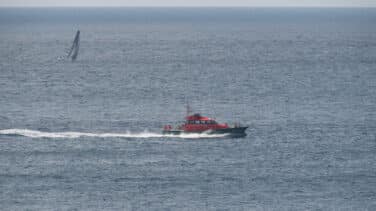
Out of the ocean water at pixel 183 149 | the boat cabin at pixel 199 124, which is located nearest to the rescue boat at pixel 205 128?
the boat cabin at pixel 199 124

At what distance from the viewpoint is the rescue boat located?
117m

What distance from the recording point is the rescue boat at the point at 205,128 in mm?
117125

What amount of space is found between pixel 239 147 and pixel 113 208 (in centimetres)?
2844

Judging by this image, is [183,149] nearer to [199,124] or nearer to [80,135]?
[199,124]

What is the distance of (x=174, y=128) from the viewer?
12362 cm

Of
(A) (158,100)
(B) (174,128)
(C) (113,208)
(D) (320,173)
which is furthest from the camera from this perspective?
(A) (158,100)

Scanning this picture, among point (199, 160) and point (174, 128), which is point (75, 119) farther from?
point (199, 160)

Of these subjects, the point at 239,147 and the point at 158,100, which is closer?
the point at 239,147

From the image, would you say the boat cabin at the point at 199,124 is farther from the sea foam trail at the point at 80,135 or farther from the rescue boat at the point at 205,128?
the sea foam trail at the point at 80,135

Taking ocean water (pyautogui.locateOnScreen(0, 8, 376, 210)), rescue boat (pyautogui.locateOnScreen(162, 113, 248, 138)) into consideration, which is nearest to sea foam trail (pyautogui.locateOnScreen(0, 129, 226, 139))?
ocean water (pyautogui.locateOnScreen(0, 8, 376, 210))

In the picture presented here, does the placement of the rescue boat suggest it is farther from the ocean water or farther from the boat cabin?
the ocean water

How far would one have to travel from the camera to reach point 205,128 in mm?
117812

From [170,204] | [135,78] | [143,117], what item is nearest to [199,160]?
[170,204]

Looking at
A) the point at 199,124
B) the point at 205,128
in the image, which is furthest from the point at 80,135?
the point at 205,128
